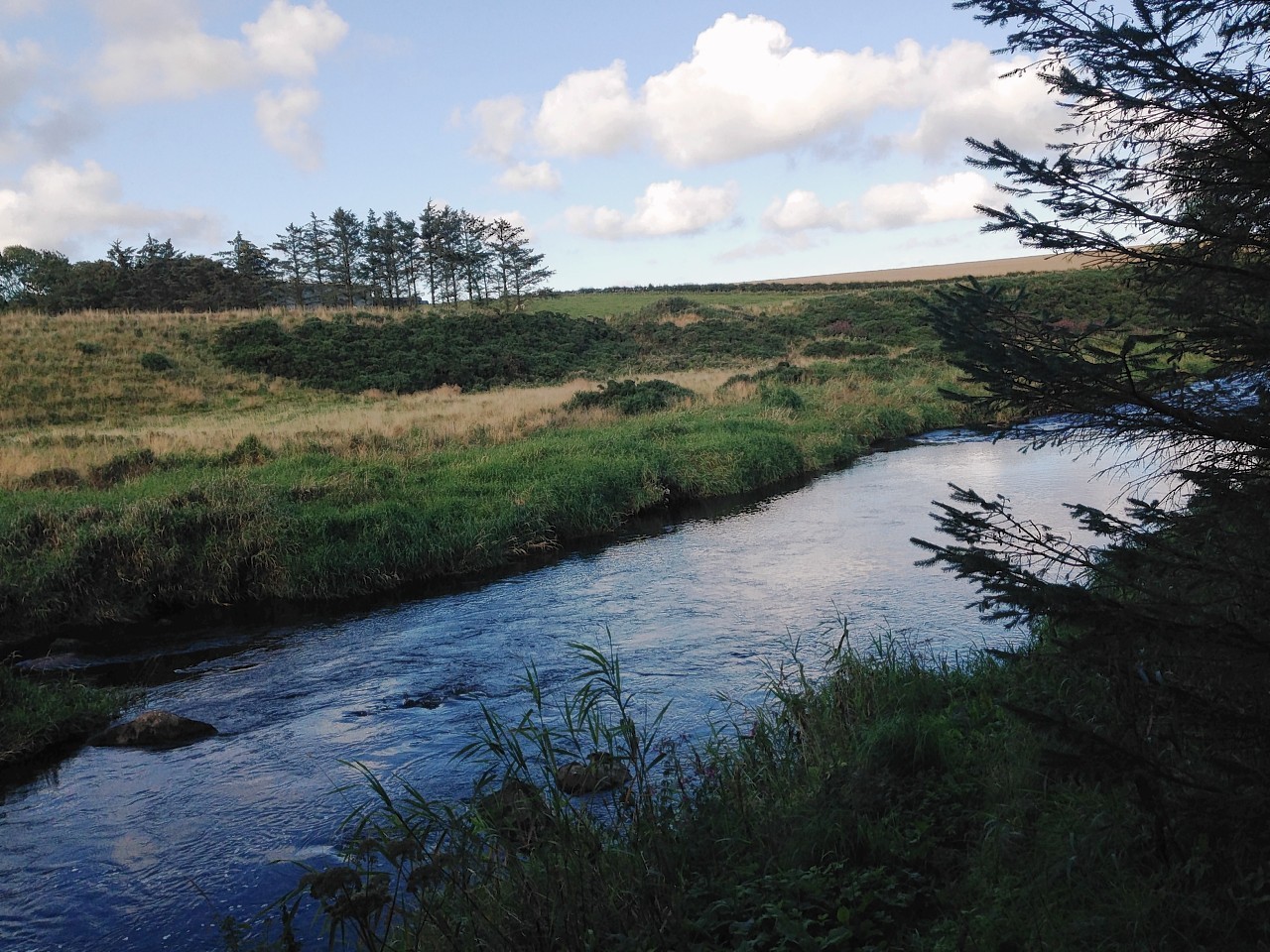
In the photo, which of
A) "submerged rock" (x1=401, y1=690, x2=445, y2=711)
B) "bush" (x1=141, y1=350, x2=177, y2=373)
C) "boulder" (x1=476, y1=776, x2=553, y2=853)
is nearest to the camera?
"boulder" (x1=476, y1=776, x2=553, y2=853)

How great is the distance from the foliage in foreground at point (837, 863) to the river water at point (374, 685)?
3.75 ft

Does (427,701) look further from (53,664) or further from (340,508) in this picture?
(340,508)

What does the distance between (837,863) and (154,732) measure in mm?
6673

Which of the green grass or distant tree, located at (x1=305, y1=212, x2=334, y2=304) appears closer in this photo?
the green grass

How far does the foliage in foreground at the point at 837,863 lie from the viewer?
3.42 m

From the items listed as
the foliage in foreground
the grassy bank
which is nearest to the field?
the grassy bank

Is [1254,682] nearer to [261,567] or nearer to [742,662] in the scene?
[742,662]

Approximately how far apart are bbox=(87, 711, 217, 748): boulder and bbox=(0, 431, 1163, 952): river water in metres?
0.21

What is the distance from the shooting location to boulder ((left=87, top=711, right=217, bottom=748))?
26.4 feet

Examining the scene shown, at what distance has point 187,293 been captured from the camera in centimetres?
6412

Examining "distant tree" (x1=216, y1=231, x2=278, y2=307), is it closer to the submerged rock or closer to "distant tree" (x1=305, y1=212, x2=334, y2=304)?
"distant tree" (x1=305, y1=212, x2=334, y2=304)

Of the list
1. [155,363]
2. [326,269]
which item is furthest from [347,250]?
[155,363]

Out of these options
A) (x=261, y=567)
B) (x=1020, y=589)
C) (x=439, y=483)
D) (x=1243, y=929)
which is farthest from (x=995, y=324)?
(x=439, y=483)

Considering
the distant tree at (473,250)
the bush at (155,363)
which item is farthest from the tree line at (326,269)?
the bush at (155,363)
